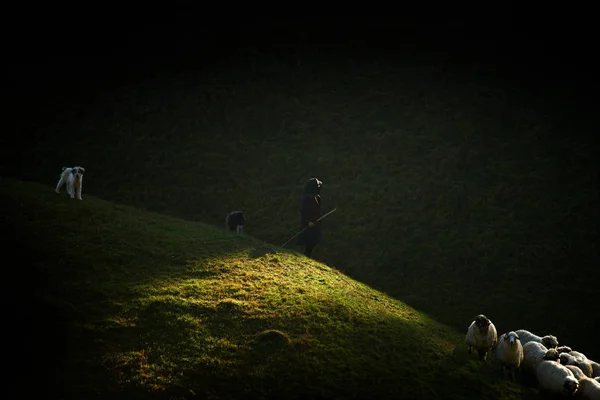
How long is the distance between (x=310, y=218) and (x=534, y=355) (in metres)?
11.0

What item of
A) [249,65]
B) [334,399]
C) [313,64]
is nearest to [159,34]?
[249,65]

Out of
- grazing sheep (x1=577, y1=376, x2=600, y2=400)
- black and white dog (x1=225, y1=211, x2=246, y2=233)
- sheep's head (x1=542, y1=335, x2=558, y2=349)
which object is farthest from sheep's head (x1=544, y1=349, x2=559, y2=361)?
black and white dog (x1=225, y1=211, x2=246, y2=233)

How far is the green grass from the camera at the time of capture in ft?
38.4

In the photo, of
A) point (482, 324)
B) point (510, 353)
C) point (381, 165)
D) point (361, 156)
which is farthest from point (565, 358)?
point (361, 156)

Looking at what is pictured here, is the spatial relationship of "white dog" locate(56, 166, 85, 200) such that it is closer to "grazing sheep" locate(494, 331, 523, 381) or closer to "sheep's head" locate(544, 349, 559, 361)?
"grazing sheep" locate(494, 331, 523, 381)

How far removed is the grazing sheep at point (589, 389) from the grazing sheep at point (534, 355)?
0.95 metres

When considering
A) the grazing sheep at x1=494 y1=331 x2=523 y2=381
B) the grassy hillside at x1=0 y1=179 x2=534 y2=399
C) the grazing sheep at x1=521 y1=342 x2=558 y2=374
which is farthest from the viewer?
the grazing sheep at x1=521 y1=342 x2=558 y2=374

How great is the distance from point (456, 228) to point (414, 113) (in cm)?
1572

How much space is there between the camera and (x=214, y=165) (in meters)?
32.2

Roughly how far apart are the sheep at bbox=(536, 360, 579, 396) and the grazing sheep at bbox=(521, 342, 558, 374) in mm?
285

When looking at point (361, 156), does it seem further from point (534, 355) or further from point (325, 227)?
point (534, 355)

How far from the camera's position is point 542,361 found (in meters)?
12.4

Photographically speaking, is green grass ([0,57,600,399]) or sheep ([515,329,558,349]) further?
sheep ([515,329,558,349])

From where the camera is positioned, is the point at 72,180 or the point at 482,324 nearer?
the point at 482,324
